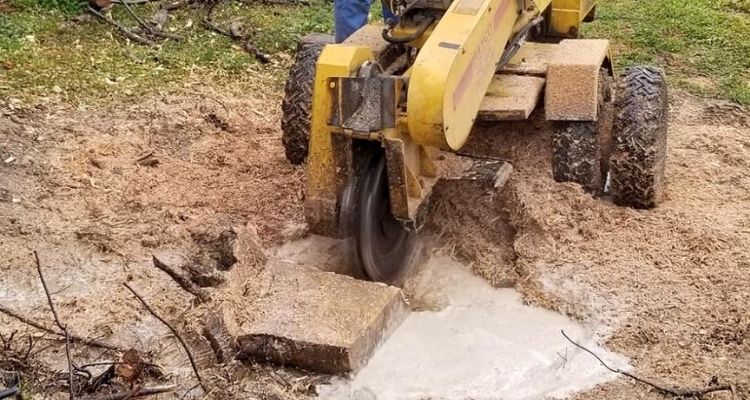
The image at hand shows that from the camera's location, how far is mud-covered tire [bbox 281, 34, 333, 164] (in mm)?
6129

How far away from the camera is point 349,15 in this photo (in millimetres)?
6480

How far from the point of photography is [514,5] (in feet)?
17.1

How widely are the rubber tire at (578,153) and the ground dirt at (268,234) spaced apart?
3.1 inches

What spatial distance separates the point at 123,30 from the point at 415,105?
5.27 m

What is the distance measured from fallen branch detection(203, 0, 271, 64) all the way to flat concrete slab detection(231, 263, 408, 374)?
4070 mm

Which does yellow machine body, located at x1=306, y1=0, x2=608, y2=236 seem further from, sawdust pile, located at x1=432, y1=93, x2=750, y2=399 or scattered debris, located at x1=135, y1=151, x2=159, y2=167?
scattered debris, located at x1=135, y1=151, x2=159, y2=167

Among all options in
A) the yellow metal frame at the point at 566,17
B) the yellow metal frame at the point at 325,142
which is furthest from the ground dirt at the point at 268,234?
the yellow metal frame at the point at 566,17

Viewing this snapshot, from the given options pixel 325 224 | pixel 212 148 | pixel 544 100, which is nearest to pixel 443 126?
pixel 325 224

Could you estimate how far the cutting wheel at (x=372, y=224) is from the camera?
4.86 metres

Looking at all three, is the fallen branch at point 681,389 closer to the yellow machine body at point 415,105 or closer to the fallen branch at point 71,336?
the yellow machine body at point 415,105

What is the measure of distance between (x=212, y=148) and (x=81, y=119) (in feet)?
3.39

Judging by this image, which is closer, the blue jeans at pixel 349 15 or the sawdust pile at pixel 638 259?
the sawdust pile at pixel 638 259

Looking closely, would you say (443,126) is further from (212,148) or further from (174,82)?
(174,82)

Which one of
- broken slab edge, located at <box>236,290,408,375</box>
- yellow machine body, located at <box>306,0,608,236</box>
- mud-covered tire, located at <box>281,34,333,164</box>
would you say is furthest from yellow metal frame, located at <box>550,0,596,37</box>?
broken slab edge, located at <box>236,290,408,375</box>
